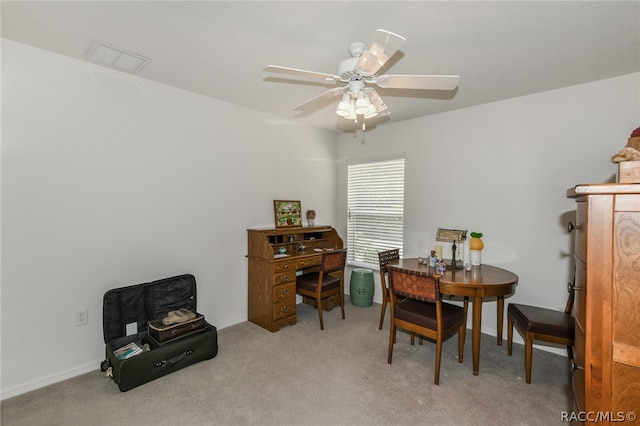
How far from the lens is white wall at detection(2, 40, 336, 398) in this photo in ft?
7.16

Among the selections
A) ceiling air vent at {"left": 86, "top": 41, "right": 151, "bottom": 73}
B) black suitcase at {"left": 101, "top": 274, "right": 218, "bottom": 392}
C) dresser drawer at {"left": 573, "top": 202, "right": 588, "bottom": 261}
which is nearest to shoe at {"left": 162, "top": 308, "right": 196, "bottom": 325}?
black suitcase at {"left": 101, "top": 274, "right": 218, "bottom": 392}

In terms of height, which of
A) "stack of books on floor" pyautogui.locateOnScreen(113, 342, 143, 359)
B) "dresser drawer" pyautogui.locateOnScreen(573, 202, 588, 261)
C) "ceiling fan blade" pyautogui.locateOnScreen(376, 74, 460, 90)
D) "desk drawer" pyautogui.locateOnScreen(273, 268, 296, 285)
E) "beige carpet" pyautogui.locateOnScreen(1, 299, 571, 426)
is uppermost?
"ceiling fan blade" pyautogui.locateOnScreen(376, 74, 460, 90)

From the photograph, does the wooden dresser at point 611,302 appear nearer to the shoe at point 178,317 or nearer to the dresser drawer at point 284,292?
the dresser drawer at point 284,292

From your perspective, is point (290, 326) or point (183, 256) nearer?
point (183, 256)

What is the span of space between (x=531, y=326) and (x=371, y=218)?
2450 millimetres

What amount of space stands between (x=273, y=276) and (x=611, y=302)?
2736 mm

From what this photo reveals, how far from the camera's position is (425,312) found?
2561 millimetres

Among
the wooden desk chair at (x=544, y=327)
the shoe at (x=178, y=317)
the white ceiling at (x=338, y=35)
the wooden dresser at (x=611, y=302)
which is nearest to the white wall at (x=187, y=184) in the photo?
the white ceiling at (x=338, y=35)

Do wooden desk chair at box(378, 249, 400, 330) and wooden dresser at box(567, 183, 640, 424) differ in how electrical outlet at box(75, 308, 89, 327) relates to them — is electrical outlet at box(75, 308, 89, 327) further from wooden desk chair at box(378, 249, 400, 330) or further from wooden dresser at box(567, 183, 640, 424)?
wooden dresser at box(567, 183, 640, 424)

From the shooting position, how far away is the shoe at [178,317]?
257 centimetres

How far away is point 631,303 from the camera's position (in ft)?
3.78

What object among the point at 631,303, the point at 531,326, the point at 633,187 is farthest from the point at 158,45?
the point at 531,326

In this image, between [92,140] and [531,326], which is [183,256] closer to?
[92,140]

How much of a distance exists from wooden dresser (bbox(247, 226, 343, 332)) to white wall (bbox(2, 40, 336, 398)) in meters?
0.17
